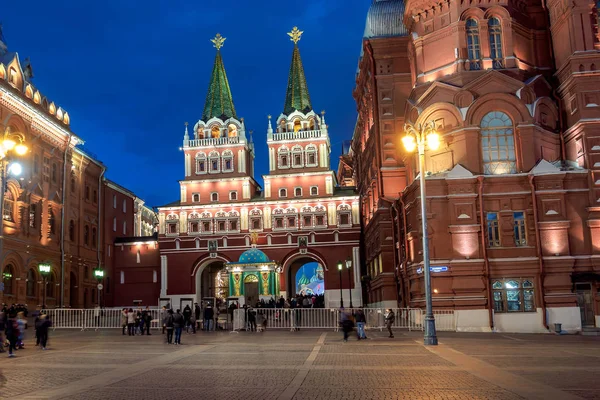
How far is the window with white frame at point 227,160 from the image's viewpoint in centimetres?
7206

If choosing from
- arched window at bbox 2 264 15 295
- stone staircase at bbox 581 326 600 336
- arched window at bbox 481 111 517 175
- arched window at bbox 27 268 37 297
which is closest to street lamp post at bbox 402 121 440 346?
arched window at bbox 481 111 517 175

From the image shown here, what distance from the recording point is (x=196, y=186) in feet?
236

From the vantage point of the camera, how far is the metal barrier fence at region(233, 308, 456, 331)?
3384 centimetres

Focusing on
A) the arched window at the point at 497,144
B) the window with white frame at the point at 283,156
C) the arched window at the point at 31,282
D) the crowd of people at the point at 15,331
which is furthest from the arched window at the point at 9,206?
the arched window at the point at 497,144

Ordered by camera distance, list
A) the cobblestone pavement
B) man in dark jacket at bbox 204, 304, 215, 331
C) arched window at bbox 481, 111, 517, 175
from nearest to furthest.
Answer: the cobblestone pavement, man in dark jacket at bbox 204, 304, 215, 331, arched window at bbox 481, 111, 517, 175

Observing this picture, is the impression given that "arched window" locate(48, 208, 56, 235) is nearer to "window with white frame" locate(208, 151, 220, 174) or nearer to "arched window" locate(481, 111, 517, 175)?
"window with white frame" locate(208, 151, 220, 174)

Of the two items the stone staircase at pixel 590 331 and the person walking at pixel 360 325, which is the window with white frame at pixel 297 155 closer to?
the stone staircase at pixel 590 331

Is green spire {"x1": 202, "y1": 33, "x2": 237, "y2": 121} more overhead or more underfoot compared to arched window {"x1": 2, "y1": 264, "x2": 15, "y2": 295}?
more overhead

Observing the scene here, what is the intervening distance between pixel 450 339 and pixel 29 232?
36197 mm

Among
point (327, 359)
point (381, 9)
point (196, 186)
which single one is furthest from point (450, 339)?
point (196, 186)

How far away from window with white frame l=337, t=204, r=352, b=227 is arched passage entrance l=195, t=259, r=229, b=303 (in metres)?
14.0

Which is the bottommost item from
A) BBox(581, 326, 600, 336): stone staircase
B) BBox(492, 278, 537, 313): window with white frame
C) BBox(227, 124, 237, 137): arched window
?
BBox(581, 326, 600, 336): stone staircase

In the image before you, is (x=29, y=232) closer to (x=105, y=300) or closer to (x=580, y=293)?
(x=105, y=300)

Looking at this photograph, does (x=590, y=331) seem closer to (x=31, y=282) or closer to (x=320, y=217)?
(x=320, y=217)
